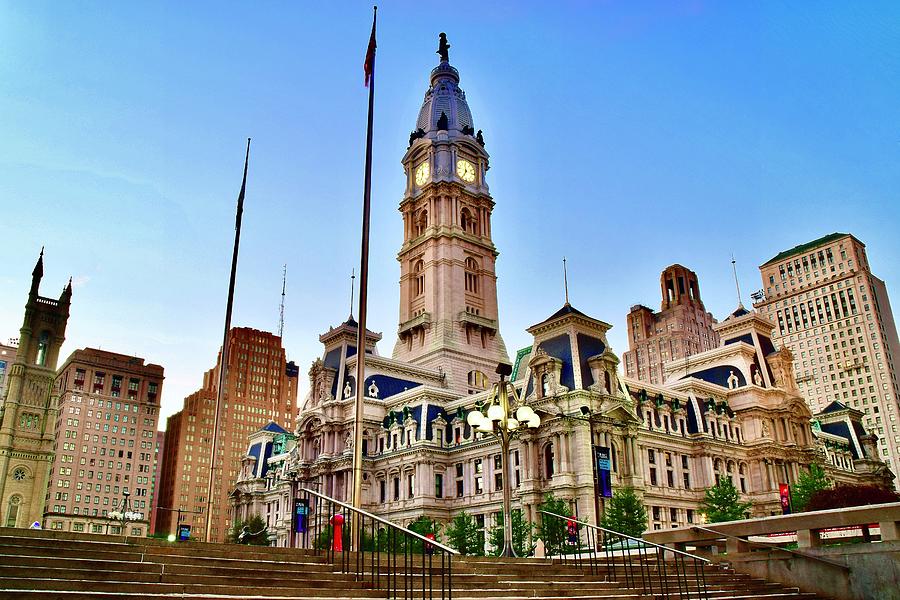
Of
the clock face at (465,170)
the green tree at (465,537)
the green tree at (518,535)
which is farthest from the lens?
the clock face at (465,170)

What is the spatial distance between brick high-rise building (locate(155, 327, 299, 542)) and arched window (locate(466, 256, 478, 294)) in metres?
79.9

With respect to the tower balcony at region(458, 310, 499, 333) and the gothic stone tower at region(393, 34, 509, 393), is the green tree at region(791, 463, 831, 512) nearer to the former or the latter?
the gothic stone tower at region(393, 34, 509, 393)

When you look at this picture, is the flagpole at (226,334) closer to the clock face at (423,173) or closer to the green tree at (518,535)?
the green tree at (518,535)

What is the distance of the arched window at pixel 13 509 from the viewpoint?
271 ft

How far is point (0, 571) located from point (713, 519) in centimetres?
5779

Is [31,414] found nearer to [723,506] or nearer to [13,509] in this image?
[13,509]

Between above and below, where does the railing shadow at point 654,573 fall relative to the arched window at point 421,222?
below

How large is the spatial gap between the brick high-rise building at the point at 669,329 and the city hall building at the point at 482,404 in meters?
66.3

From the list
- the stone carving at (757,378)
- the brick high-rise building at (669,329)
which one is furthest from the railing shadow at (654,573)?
the brick high-rise building at (669,329)

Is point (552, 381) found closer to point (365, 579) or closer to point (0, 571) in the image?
point (365, 579)

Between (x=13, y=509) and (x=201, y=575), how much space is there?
8274 centimetres

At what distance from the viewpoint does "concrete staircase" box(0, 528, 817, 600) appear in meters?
13.1

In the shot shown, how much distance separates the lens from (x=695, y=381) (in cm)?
Answer: 8062

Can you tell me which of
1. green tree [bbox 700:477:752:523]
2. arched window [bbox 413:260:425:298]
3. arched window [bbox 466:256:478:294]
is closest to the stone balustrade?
green tree [bbox 700:477:752:523]
